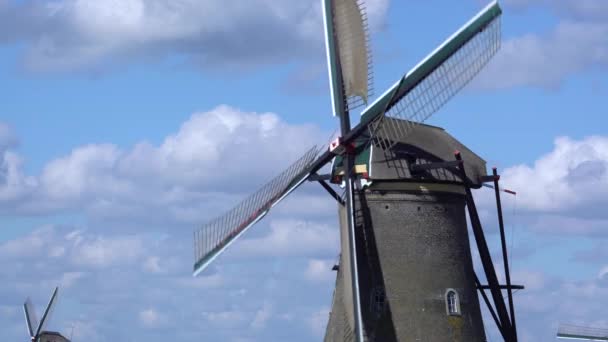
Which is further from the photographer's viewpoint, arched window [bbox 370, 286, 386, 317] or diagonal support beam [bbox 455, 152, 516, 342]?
diagonal support beam [bbox 455, 152, 516, 342]

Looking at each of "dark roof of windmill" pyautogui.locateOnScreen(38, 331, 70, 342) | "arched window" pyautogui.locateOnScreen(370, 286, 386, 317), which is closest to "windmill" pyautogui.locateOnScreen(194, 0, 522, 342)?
"arched window" pyautogui.locateOnScreen(370, 286, 386, 317)

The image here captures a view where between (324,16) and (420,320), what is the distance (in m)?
8.61

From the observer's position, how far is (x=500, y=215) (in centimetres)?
3994

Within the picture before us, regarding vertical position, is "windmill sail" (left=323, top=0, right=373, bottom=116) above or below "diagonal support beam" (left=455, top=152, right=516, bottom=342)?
above

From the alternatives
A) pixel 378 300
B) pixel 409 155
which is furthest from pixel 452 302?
pixel 409 155

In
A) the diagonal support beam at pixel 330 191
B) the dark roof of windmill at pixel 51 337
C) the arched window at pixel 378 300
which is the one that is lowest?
the arched window at pixel 378 300

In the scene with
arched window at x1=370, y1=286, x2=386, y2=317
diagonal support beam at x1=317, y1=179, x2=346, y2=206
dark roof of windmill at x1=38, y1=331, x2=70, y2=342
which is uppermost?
dark roof of windmill at x1=38, y1=331, x2=70, y2=342

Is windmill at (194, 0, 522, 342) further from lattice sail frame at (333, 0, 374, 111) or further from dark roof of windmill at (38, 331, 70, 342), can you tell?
dark roof of windmill at (38, 331, 70, 342)

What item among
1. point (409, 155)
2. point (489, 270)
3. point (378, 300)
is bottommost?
point (378, 300)

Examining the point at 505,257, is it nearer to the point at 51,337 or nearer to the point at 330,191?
the point at 330,191

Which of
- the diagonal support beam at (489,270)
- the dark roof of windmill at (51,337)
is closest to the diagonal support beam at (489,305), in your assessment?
the diagonal support beam at (489,270)

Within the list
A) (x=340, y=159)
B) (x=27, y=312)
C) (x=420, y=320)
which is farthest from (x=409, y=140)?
(x=27, y=312)

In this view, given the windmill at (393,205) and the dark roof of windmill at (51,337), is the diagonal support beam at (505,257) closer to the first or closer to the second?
the windmill at (393,205)

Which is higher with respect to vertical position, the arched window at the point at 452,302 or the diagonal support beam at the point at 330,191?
the diagonal support beam at the point at 330,191
